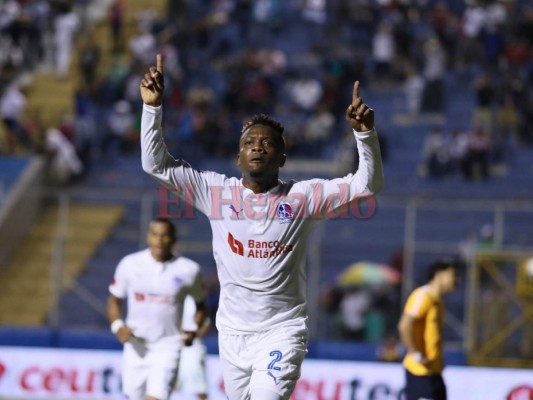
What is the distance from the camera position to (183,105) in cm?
2894

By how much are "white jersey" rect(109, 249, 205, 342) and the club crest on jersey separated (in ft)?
12.1

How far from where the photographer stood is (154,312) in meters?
11.6

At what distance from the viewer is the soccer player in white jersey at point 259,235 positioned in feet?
25.9

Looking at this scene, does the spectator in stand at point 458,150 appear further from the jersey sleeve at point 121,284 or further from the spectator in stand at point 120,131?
the jersey sleeve at point 121,284

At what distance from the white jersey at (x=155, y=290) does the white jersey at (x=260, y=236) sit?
11.0ft

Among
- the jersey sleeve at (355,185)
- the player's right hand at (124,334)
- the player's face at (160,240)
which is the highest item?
the jersey sleeve at (355,185)

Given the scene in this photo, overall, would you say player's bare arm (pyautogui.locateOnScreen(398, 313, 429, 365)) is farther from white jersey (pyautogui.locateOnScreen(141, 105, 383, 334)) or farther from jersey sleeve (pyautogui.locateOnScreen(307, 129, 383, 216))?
jersey sleeve (pyautogui.locateOnScreen(307, 129, 383, 216))

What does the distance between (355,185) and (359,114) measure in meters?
0.64

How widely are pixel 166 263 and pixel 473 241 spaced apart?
9.78 metres

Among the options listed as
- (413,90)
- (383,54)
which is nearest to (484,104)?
(413,90)

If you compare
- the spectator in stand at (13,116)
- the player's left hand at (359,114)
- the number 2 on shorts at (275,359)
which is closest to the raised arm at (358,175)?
the player's left hand at (359,114)

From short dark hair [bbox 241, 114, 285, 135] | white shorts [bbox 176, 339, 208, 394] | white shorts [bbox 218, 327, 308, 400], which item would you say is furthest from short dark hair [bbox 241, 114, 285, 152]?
white shorts [bbox 176, 339, 208, 394]

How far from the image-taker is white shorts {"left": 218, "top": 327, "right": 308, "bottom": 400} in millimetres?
7871

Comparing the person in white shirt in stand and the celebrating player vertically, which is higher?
the celebrating player
